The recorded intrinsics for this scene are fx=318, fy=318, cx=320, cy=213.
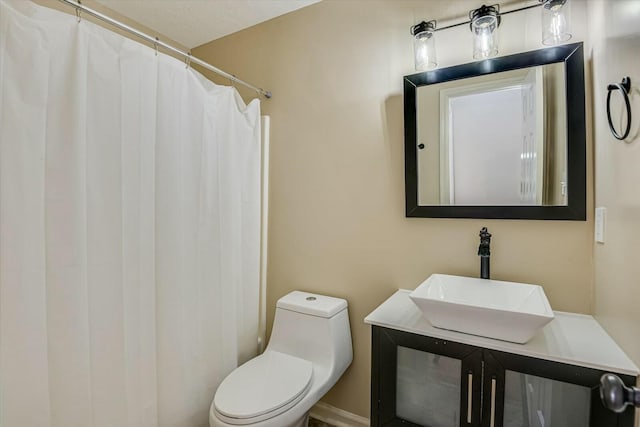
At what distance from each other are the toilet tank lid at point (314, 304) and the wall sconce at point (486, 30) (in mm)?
1272

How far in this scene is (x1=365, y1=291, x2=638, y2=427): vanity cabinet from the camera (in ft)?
3.22

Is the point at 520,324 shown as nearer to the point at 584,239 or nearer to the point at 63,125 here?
the point at 584,239

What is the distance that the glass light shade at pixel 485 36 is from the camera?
4.46ft

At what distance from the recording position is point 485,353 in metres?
1.10

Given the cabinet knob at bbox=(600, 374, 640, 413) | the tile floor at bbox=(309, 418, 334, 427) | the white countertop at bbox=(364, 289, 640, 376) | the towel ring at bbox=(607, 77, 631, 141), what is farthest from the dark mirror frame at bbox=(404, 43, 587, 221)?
the tile floor at bbox=(309, 418, 334, 427)

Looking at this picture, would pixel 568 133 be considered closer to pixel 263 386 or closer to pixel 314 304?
pixel 314 304

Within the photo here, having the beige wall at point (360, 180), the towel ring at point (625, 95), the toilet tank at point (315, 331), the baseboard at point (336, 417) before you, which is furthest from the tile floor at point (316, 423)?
the towel ring at point (625, 95)

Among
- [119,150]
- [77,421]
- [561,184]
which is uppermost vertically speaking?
[119,150]

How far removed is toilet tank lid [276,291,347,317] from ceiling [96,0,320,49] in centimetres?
172

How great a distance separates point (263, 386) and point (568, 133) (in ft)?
5.52

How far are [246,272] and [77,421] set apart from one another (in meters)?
0.97

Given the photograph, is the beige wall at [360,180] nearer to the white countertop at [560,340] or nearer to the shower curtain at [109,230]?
the white countertop at [560,340]

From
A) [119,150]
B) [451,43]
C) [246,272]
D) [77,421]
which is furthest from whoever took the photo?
[246,272]

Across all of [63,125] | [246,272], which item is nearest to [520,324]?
[246,272]
